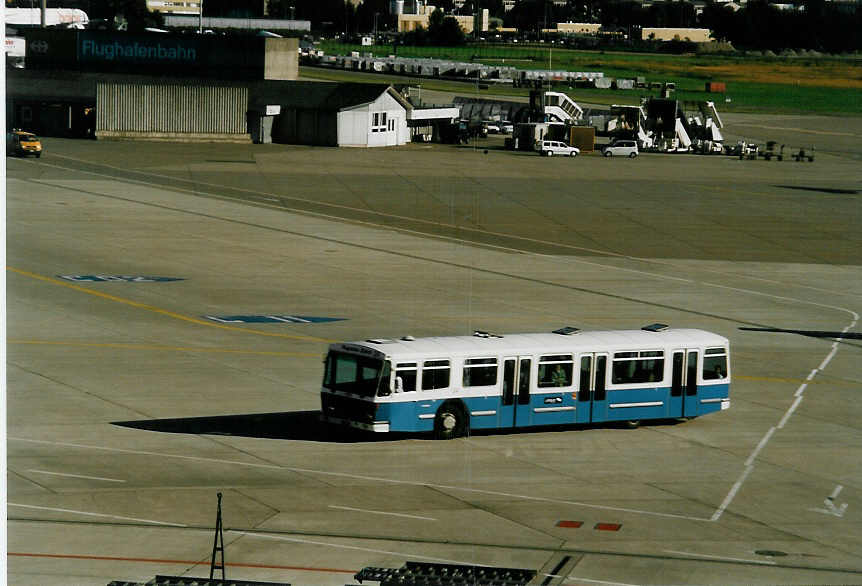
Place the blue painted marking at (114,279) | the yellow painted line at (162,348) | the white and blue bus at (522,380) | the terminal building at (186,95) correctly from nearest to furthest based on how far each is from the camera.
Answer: the white and blue bus at (522,380) < the yellow painted line at (162,348) < the blue painted marking at (114,279) < the terminal building at (186,95)

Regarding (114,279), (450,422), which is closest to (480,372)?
(450,422)

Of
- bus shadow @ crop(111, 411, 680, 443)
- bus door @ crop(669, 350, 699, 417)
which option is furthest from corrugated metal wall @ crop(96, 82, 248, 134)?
bus door @ crop(669, 350, 699, 417)

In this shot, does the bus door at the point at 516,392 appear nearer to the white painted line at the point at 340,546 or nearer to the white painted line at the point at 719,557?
the white painted line at the point at 719,557

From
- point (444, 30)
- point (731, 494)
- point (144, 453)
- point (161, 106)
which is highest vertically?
point (444, 30)

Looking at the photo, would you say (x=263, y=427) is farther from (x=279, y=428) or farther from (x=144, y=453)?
(x=144, y=453)

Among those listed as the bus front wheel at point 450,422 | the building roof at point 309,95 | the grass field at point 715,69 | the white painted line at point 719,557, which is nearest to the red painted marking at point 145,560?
the white painted line at point 719,557

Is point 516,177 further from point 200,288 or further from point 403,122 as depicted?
point 200,288
